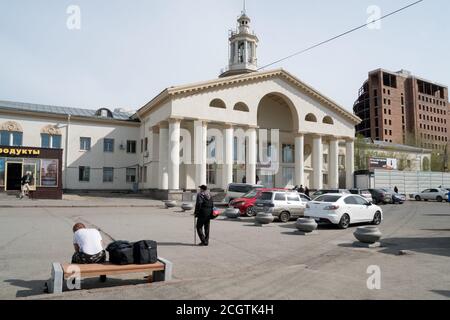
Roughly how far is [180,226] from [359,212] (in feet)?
26.8

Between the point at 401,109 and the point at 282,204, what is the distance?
10703 centimetres

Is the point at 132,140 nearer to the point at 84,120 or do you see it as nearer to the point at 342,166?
the point at 84,120

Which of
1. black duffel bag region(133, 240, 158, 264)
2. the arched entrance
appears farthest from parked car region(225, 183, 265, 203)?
black duffel bag region(133, 240, 158, 264)

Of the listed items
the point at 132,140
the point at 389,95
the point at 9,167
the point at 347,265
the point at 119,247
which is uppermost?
the point at 389,95

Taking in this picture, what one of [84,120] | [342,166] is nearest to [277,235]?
[84,120]

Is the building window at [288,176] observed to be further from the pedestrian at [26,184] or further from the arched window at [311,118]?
the pedestrian at [26,184]

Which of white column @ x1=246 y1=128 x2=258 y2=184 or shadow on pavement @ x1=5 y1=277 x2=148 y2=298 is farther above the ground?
white column @ x1=246 y1=128 x2=258 y2=184

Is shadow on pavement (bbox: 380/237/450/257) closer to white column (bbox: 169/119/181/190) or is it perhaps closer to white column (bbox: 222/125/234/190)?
white column (bbox: 169/119/181/190)

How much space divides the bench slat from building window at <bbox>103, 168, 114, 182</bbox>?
37.8 meters

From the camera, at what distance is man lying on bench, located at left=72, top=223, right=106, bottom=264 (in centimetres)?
677

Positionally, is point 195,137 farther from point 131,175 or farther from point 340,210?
point 340,210

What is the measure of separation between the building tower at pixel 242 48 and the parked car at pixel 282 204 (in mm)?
35434
